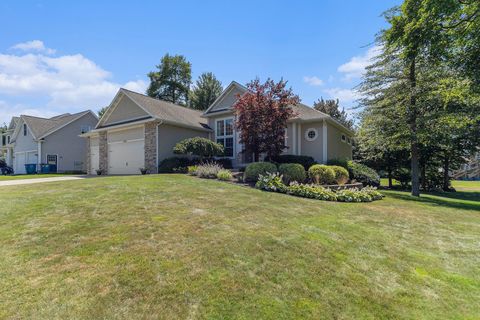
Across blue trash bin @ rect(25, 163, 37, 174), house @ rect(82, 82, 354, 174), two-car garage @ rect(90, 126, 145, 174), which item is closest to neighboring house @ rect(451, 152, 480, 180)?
house @ rect(82, 82, 354, 174)

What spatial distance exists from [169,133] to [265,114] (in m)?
6.64

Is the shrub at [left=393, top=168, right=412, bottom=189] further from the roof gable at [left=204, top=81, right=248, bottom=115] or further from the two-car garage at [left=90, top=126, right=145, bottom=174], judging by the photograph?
the two-car garage at [left=90, top=126, right=145, bottom=174]

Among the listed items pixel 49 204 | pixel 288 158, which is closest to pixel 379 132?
pixel 288 158

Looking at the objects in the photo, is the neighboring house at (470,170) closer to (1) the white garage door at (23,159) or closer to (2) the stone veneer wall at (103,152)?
(2) the stone veneer wall at (103,152)

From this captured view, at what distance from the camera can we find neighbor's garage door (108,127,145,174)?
1641 cm

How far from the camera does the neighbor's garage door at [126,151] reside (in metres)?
16.4

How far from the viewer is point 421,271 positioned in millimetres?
3648

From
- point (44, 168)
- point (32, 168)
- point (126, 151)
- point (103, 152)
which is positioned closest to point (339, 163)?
point (126, 151)

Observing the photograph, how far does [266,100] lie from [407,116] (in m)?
6.55

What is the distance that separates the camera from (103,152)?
1853 centimetres

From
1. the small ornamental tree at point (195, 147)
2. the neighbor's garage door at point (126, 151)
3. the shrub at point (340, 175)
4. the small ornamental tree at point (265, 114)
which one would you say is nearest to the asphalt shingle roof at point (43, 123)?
the neighbor's garage door at point (126, 151)

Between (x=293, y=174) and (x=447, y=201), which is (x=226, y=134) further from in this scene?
(x=447, y=201)

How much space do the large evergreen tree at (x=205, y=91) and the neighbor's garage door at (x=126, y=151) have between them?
57.7ft

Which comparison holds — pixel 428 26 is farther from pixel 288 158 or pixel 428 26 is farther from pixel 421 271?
pixel 421 271
